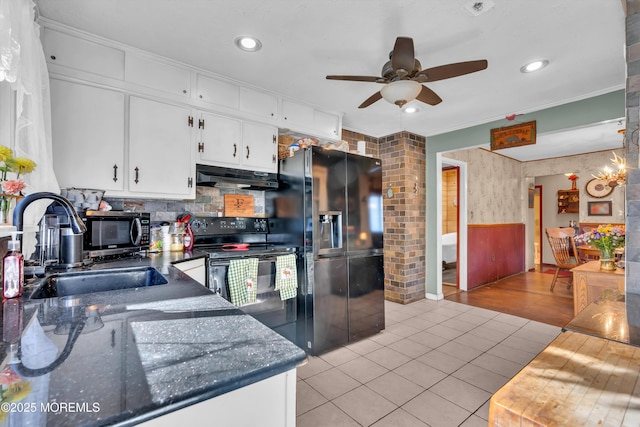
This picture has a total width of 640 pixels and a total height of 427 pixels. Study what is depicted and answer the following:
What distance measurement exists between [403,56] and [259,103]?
4.96ft

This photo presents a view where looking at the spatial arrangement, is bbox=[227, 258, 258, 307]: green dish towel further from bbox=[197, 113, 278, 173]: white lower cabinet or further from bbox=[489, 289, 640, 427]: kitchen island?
bbox=[489, 289, 640, 427]: kitchen island

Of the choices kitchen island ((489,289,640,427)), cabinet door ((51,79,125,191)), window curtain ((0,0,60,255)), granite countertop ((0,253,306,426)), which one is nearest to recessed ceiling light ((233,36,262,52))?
cabinet door ((51,79,125,191))

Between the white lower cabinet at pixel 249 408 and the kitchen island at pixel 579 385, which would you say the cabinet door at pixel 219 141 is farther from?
the kitchen island at pixel 579 385

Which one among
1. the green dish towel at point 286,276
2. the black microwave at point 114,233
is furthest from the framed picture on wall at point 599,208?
the black microwave at point 114,233

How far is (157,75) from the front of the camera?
2309 millimetres

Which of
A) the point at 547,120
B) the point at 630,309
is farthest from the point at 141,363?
the point at 547,120

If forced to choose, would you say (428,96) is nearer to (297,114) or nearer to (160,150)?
(297,114)

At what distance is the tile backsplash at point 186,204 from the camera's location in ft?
8.04

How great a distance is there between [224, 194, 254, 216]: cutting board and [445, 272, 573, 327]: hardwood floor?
127 inches

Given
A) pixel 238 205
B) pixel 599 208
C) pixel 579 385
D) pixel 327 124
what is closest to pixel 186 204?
pixel 238 205

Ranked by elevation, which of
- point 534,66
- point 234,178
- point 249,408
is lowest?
point 249,408

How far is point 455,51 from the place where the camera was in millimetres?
2250

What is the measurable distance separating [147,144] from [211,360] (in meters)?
2.16

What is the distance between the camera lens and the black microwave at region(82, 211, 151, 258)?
190 centimetres
